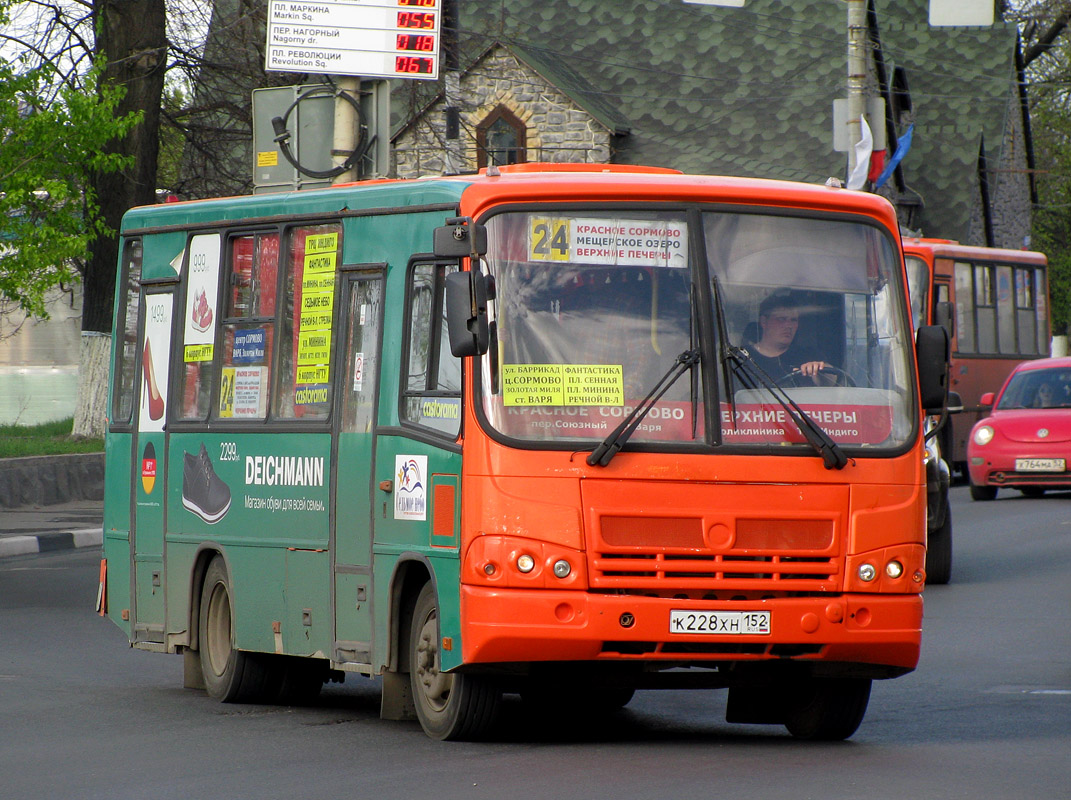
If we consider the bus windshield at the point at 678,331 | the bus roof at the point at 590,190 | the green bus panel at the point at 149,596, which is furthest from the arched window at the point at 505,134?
the bus windshield at the point at 678,331

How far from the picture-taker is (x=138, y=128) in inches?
1102

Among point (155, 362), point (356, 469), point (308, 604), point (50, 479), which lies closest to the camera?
point (356, 469)

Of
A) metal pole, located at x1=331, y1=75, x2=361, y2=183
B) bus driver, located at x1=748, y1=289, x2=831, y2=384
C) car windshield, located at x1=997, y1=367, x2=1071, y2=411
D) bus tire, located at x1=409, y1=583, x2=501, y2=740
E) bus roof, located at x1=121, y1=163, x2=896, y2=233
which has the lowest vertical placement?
bus tire, located at x1=409, y1=583, x2=501, y2=740

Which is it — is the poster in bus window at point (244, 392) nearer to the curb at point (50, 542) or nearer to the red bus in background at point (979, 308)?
the curb at point (50, 542)

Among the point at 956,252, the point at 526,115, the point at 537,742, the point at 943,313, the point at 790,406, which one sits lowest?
the point at 537,742

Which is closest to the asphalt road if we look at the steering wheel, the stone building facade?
the steering wheel

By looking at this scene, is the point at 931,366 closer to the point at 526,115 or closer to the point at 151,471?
the point at 151,471

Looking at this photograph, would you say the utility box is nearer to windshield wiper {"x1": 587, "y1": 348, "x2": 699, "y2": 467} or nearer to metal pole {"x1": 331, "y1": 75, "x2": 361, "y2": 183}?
metal pole {"x1": 331, "y1": 75, "x2": 361, "y2": 183}

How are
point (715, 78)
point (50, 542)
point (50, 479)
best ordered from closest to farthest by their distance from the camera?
point (50, 542) → point (50, 479) → point (715, 78)

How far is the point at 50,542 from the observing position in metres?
21.1

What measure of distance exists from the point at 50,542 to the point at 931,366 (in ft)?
45.4

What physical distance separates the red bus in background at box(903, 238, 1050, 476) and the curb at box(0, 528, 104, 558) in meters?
12.3

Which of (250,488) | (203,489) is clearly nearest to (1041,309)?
(203,489)

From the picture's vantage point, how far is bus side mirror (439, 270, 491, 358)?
27.1 ft
